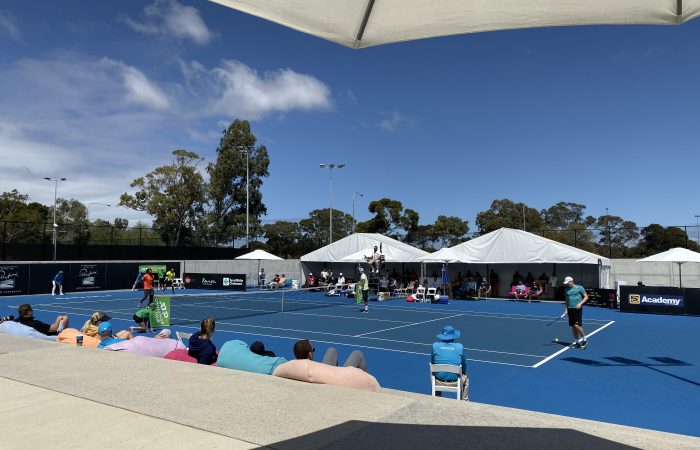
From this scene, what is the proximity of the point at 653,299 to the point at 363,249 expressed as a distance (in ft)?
58.9

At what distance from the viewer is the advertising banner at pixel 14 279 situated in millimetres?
29891

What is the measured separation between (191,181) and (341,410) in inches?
2343

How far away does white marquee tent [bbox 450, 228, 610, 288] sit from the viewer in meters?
27.7

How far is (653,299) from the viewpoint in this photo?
2234 centimetres

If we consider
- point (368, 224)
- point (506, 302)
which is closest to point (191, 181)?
point (368, 224)

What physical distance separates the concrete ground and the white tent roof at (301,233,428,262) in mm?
28179

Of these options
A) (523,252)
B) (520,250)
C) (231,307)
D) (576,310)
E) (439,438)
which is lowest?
(231,307)

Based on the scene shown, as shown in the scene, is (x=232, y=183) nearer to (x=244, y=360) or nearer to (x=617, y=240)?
(x=617, y=240)

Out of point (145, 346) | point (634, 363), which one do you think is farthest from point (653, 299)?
point (145, 346)

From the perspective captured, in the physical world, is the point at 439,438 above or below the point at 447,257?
below

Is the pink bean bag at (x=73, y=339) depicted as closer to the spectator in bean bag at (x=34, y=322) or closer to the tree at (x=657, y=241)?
the spectator in bean bag at (x=34, y=322)

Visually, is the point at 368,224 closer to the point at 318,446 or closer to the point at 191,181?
the point at 191,181

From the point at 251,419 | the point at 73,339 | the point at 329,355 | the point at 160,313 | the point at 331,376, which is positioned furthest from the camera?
the point at 160,313

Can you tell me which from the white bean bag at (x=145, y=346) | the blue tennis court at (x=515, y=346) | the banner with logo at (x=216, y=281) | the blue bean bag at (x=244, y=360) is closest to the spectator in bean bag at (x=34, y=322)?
the blue tennis court at (x=515, y=346)
